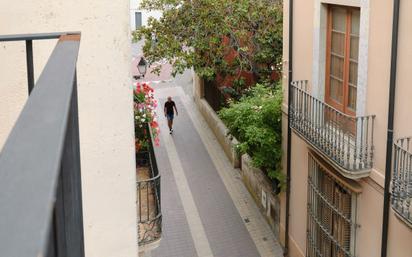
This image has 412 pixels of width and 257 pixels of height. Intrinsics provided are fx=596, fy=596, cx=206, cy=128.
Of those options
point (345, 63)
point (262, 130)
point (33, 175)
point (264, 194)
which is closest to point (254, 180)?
point (264, 194)

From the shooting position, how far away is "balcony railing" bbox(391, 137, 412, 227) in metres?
8.12

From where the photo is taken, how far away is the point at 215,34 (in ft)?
63.0

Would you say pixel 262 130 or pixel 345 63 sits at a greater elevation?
pixel 345 63

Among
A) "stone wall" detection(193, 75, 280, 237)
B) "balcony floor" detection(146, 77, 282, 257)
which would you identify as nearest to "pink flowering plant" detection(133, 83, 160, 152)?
"balcony floor" detection(146, 77, 282, 257)

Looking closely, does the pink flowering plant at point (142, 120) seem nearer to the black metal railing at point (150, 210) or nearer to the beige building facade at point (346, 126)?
the black metal railing at point (150, 210)

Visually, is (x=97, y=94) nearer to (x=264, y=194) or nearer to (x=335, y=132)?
(x=335, y=132)

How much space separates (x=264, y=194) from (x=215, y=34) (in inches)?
232

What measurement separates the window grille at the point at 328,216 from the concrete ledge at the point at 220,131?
539 cm

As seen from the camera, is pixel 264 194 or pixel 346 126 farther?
pixel 264 194

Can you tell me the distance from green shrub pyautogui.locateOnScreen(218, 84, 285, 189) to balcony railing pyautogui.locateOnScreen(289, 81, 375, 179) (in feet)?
5.33

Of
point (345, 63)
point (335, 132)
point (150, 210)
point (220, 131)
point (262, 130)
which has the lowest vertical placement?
point (220, 131)

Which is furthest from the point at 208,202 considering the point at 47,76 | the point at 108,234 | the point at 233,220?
the point at 47,76

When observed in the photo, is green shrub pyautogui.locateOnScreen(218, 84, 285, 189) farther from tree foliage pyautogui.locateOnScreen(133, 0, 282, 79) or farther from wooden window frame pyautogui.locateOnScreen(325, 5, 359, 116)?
tree foliage pyautogui.locateOnScreen(133, 0, 282, 79)

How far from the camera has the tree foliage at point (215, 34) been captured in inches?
750
